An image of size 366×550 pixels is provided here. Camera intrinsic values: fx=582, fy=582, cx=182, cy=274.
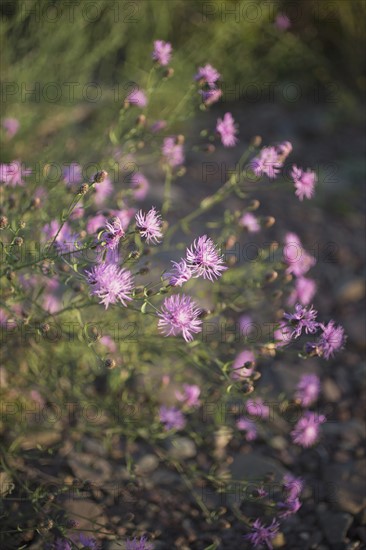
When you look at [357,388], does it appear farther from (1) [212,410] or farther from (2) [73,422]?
(2) [73,422]

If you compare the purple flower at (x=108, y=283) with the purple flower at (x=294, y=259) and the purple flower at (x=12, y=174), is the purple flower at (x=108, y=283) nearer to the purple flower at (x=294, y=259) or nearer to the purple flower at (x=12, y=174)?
the purple flower at (x=12, y=174)

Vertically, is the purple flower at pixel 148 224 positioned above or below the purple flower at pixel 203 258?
above

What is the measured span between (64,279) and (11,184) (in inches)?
23.5

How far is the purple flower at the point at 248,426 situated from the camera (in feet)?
7.29

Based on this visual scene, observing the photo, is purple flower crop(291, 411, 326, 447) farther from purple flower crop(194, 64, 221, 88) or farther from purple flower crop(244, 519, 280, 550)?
purple flower crop(194, 64, 221, 88)

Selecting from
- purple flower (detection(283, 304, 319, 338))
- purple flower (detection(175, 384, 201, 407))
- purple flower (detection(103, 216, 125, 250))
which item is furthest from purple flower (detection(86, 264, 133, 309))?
purple flower (detection(175, 384, 201, 407))

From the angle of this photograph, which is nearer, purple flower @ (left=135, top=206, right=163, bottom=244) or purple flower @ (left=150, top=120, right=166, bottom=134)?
purple flower @ (left=135, top=206, right=163, bottom=244)

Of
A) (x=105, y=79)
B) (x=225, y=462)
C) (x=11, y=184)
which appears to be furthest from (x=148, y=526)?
(x=105, y=79)

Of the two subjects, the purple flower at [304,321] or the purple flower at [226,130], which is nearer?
the purple flower at [304,321]

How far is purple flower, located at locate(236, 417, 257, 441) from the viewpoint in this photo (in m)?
2.22

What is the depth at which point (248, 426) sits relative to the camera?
229 centimetres

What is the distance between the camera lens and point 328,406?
2.60 metres

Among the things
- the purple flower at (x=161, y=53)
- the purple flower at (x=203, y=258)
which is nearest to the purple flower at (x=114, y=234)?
the purple flower at (x=203, y=258)

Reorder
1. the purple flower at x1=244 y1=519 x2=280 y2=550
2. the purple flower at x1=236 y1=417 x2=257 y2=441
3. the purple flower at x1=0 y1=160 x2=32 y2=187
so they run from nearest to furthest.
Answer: the purple flower at x1=244 y1=519 x2=280 y2=550, the purple flower at x1=0 y1=160 x2=32 y2=187, the purple flower at x1=236 y1=417 x2=257 y2=441
